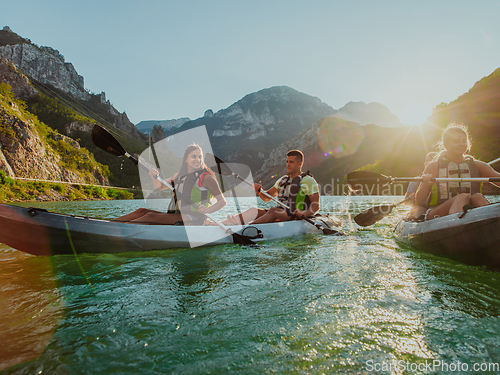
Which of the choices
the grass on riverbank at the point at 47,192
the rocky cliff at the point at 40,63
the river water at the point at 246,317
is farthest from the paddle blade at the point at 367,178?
the rocky cliff at the point at 40,63

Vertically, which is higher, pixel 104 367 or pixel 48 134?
pixel 48 134

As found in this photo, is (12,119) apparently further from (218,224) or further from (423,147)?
(423,147)

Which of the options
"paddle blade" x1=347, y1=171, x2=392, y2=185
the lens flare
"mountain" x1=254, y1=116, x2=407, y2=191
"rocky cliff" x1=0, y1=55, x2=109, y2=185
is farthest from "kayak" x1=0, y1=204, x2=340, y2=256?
the lens flare

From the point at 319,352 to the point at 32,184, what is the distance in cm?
5045

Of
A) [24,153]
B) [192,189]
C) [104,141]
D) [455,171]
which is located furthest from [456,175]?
[24,153]

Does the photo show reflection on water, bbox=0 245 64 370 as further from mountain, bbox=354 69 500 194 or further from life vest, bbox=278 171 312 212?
mountain, bbox=354 69 500 194

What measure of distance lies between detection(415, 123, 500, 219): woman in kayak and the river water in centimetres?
102

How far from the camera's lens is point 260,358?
6.72 feet

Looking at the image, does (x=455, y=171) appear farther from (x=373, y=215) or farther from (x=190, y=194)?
(x=190, y=194)

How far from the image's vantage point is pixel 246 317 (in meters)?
2.71

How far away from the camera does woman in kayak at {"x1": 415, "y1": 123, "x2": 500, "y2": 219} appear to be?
4.67 meters

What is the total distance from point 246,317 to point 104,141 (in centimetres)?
484

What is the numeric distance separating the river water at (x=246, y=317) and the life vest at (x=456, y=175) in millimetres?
1316

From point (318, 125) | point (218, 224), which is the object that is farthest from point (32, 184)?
point (318, 125)
